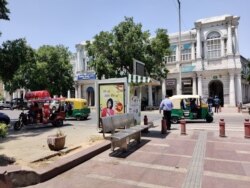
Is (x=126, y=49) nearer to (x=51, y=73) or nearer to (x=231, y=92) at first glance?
(x=231, y=92)

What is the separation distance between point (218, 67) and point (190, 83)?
14.3 feet

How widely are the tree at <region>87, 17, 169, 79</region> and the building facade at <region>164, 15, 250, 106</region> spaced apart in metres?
3.72

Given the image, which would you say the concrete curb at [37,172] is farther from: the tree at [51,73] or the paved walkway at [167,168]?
the tree at [51,73]

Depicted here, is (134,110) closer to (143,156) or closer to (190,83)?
(143,156)

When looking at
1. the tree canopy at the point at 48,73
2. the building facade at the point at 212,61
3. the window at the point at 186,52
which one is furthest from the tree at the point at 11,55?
the window at the point at 186,52

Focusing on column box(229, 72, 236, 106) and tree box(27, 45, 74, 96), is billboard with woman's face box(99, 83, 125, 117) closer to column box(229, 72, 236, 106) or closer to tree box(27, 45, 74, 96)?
column box(229, 72, 236, 106)

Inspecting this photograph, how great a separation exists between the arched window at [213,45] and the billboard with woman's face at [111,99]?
28.5m

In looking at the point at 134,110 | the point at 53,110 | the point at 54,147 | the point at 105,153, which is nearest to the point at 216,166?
the point at 105,153

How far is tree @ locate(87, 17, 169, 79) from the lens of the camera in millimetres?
34969

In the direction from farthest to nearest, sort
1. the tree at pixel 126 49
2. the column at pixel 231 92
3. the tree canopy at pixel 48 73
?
the tree canopy at pixel 48 73 < the column at pixel 231 92 < the tree at pixel 126 49

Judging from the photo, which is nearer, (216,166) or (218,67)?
(216,166)

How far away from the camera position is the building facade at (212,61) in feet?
123

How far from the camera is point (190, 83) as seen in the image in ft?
133

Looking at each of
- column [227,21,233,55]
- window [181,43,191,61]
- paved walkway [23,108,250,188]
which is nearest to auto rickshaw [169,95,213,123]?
paved walkway [23,108,250,188]
